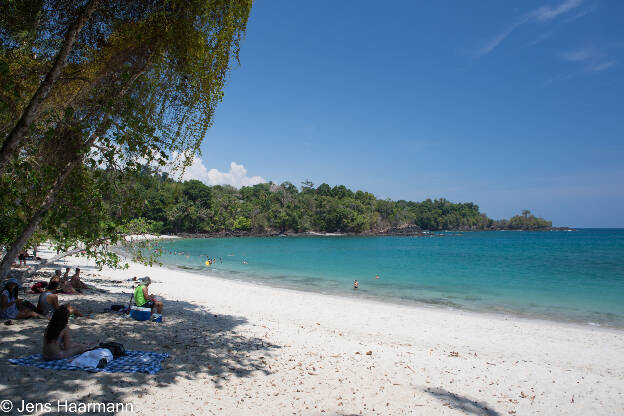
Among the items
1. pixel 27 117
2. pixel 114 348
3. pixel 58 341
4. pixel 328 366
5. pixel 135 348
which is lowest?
pixel 328 366

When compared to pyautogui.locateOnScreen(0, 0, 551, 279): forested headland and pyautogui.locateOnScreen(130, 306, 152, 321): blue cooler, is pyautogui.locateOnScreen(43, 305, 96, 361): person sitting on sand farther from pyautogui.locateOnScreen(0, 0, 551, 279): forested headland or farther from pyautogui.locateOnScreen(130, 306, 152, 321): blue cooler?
pyautogui.locateOnScreen(130, 306, 152, 321): blue cooler

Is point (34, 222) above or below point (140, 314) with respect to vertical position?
above

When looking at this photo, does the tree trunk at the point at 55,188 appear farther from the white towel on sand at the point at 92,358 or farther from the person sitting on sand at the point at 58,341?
the white towel on sand at the point at 92,358

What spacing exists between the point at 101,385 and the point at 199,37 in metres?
5.50

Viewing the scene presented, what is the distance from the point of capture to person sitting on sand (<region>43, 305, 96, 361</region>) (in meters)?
5.66

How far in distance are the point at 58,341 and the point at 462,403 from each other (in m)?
6.77

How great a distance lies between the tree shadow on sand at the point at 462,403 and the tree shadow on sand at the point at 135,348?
3.03 m

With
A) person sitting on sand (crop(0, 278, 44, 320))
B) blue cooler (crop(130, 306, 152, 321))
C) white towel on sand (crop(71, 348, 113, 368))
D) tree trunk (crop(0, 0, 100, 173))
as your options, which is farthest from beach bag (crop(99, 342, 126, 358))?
person sitting on sand (crop(0, 278, 44, 320))

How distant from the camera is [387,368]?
728cm

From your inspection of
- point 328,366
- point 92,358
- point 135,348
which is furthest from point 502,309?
point 92,358

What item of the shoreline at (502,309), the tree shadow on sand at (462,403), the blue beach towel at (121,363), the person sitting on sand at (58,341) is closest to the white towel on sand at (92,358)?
the blue beach towel at (121,363)

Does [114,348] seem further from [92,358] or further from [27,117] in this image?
[27,117]

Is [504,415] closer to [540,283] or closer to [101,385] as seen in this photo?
[101,385]

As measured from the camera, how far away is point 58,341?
5789mm
